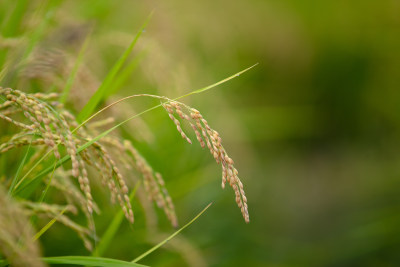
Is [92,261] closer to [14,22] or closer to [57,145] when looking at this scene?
[57,145]

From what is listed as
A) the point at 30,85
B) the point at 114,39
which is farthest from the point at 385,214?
the point at 30,85

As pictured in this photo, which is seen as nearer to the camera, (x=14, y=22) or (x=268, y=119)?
(x=14, y=22)

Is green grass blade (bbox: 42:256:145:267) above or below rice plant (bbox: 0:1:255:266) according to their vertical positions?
below

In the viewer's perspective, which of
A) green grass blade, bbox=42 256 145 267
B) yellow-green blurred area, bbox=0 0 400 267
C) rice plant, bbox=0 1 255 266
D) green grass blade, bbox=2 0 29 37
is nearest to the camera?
rice plant, bbox=0 1 255 266

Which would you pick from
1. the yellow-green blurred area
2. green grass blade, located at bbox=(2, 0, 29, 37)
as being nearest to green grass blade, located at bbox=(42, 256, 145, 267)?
the yellow-green blurred area

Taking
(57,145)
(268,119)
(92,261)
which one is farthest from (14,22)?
(268,119)

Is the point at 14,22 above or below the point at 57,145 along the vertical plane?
above

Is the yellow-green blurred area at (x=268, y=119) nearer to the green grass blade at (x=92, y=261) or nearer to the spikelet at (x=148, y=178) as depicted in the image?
the spikelet at (x=148, y=178)

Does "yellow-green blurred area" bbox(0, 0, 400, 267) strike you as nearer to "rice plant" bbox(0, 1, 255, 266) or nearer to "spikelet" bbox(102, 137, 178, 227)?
"rice plant" bbox(0, 1, 255, 266)

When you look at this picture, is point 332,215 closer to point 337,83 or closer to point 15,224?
point 337,83
